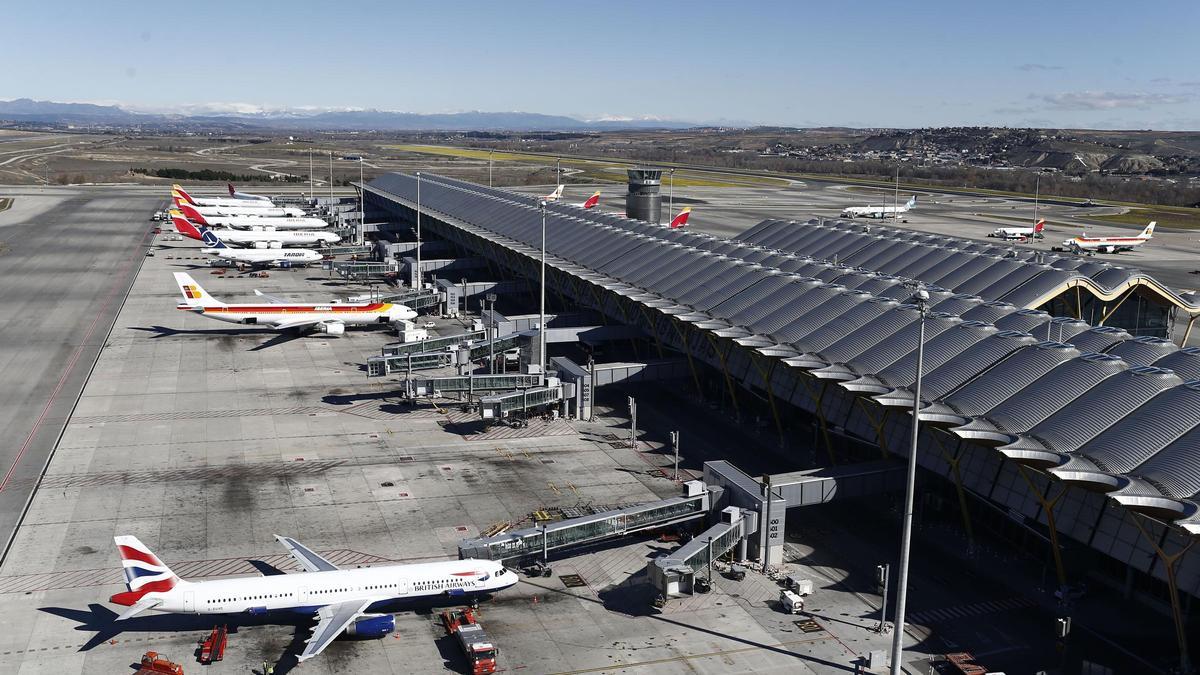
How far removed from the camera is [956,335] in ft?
201

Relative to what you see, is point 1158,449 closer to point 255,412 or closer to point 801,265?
point 801,265

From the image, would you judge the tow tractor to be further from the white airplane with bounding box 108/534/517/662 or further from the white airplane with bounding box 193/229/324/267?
the white airplane with bounding box 193/229/324/267

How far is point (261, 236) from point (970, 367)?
435 ft

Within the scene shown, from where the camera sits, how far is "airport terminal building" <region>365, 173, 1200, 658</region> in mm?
43594

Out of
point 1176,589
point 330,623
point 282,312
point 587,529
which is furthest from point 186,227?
point 1176,589

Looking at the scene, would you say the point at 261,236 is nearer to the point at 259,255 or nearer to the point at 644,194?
the point at 259,255

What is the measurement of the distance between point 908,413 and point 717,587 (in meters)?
15.5

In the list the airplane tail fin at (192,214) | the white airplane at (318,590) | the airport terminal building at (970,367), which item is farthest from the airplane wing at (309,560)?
the airplane tail fin at (192,214)

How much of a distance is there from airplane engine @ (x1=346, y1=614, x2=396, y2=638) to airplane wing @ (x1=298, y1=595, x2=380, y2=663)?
393 millimetres

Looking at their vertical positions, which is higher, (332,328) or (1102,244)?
(1102,244)

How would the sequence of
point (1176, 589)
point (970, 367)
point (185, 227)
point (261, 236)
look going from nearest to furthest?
point (1176, 589)
point (970, 367)
point (261, 236)
point (185, 227)

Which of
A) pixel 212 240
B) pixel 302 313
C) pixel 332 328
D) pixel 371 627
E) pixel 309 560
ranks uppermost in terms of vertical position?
pixel 212 240

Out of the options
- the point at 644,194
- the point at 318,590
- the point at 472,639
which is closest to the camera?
the point at 472,639

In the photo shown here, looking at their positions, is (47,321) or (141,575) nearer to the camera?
(141,575)
